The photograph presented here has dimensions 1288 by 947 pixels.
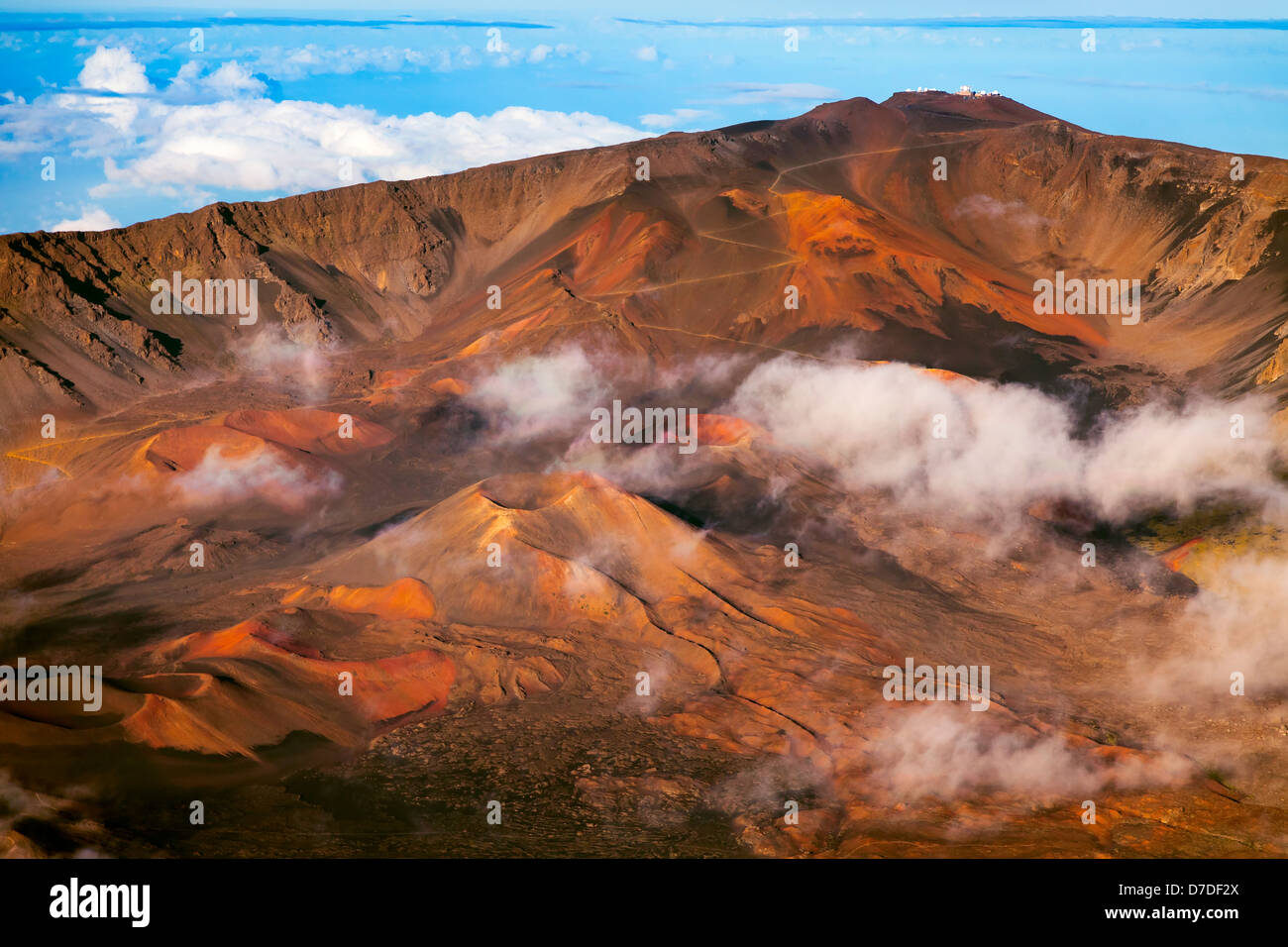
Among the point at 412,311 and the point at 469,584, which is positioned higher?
the point at 412,311

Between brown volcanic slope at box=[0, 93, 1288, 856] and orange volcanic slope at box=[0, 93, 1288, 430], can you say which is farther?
orange volcanic slope at box=[0, 93, 1288, 430]

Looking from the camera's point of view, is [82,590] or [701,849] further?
[82,590]

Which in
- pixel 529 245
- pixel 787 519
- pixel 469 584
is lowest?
pixel 469 584

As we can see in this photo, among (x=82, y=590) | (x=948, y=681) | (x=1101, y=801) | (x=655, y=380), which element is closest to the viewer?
(x=1101, y=801)

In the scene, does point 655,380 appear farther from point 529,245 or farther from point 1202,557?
point 1202,557

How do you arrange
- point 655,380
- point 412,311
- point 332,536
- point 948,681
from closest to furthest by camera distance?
point 948,681, point 332,536, point 655,380, point 412,311

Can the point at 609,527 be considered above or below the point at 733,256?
below

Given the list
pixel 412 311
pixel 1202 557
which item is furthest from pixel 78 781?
pixel 412 311

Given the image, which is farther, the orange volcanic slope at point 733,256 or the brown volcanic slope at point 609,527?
the orange volcanic slope at point 733,256
